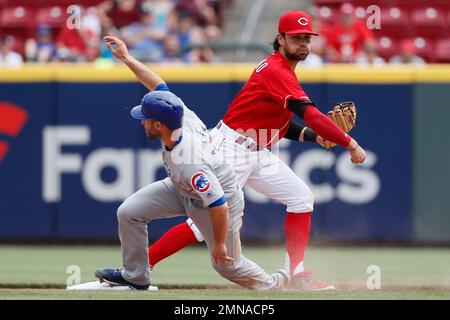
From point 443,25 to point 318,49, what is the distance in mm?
1963

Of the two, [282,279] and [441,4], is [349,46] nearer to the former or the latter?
[441,4]

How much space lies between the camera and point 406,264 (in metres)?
9.37

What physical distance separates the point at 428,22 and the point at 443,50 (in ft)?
1.55

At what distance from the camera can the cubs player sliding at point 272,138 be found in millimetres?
7254

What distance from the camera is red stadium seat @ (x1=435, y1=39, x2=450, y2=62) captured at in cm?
1227

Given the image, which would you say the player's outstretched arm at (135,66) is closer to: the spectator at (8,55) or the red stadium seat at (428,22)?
the spectator at (8,55)

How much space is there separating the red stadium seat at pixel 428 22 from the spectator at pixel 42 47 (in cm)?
413

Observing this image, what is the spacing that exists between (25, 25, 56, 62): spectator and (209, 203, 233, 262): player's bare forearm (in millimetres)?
5674

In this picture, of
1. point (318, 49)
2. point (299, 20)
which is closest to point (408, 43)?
point (318, 49)

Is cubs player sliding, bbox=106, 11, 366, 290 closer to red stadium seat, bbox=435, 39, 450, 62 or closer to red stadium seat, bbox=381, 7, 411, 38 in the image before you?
red stadium seat, bbox=435, 39, 450, 62

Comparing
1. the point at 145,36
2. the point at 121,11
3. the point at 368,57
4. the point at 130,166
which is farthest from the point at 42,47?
the point at 368,57

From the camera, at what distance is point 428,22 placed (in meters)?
12.7

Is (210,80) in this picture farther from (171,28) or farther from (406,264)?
(406,264)

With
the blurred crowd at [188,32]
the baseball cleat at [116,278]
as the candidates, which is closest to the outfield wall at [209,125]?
the blurred crowd at [188,32]
